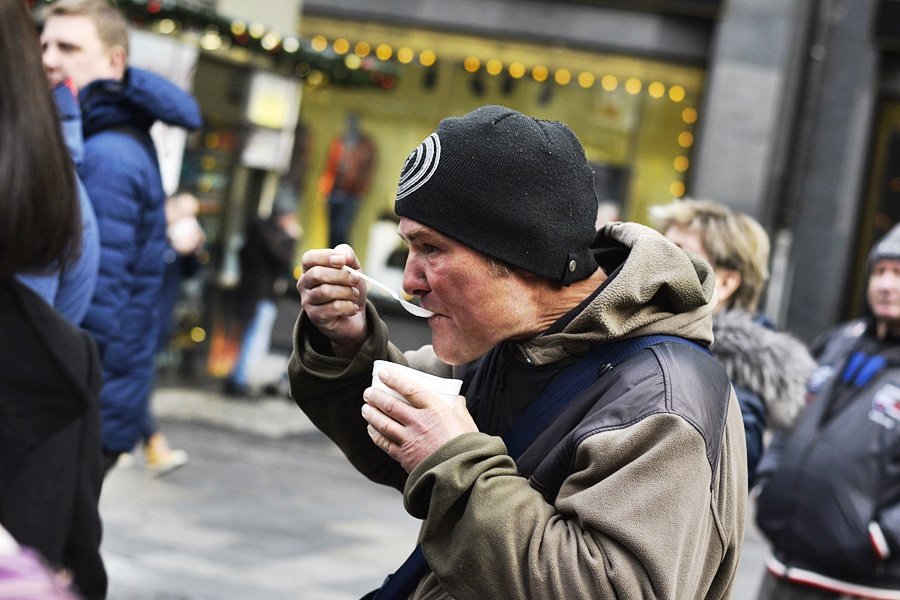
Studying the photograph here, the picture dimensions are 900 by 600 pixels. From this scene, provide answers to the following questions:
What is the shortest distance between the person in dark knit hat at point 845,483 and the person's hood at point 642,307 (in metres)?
2.41

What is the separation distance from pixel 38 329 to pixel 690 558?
110cm

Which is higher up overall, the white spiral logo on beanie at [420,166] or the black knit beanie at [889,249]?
the white spiral logo on beanie at [420,166]

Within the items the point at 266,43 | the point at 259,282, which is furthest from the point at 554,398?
the point at 259,282

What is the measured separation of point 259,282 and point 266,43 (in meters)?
2.23

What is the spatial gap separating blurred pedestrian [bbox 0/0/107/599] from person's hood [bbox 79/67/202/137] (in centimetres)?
282

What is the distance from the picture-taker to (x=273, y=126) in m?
12.9

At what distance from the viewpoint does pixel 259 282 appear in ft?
41.6

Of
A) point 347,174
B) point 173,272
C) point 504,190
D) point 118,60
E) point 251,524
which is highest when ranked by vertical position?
point 118,60

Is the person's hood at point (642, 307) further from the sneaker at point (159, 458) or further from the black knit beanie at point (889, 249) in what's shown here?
the sneaker at point (159, 458)

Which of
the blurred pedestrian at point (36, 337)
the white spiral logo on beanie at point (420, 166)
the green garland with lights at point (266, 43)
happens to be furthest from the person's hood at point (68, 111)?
the green garland with lights at point (266, 43)

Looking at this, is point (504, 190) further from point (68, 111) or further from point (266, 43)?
point (266, 43)

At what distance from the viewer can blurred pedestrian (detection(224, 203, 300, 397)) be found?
1238cm

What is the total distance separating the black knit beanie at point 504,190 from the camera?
2418 millimetres

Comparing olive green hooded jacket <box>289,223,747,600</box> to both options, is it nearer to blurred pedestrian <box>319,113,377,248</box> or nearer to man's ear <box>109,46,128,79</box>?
man's ear <box>109,46,128,79</box>
